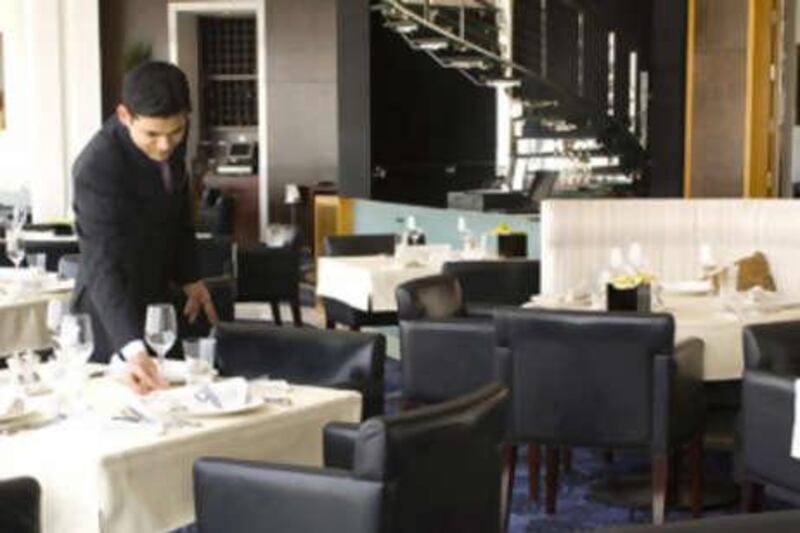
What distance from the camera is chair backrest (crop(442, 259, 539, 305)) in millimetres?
6434

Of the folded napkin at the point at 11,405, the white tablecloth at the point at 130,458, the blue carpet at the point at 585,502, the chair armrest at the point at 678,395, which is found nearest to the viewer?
the white tablecloth at the point at 130,458

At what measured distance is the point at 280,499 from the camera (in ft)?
9.43

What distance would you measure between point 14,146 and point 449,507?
13836mm

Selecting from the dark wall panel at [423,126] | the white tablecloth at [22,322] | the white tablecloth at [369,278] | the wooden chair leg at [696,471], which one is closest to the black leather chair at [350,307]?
the white tablecloth at [369,278]

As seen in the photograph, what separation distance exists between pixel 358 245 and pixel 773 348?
379cm

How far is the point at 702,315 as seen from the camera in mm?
5078

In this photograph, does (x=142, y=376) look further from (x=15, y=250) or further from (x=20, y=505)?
(x=15, y=250)

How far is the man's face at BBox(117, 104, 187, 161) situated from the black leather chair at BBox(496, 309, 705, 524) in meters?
1.41

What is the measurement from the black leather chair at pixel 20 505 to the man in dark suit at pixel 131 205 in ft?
3.16

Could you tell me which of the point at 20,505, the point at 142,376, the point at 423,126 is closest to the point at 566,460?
the point at 142,376

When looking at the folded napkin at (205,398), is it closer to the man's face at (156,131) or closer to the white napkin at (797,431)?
the man's face at (156,131)

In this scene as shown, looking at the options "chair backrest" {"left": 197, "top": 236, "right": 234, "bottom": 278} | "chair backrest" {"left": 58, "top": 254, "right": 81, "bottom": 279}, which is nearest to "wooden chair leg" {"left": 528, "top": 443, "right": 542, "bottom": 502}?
"chair backrest" {"left": 58, "top": 254, "right": 81, "bottom": 279}

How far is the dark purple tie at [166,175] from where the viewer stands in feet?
13.0

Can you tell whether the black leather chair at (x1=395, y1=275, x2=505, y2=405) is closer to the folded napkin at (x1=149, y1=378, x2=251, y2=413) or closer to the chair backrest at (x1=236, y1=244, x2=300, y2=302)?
the folded napkin at (x1=149, y1=378, x2=251, y2=413)
